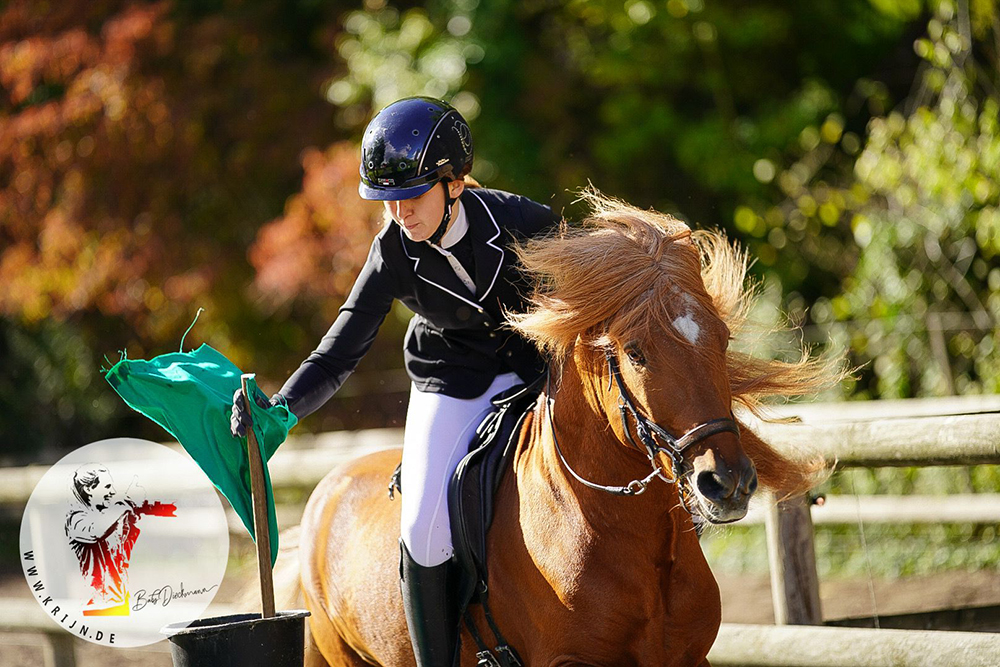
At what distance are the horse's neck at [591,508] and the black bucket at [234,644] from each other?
79cm

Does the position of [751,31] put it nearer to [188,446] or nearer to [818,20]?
[818,20]

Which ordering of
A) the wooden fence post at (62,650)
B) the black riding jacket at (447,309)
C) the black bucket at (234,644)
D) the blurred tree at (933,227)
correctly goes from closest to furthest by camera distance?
1. the black bucket at (234,644)
2. the black riding jacket at (447,309)
3. the wooden fence post at (62,650)
4. the blurred tree at (933,227)

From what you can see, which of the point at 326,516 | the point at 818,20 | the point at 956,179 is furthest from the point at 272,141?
the point at 326,516

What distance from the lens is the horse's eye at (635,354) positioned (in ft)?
8.83

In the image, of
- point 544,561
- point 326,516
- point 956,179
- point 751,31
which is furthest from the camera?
point 751,31

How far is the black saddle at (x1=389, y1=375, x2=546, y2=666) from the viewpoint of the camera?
311cm

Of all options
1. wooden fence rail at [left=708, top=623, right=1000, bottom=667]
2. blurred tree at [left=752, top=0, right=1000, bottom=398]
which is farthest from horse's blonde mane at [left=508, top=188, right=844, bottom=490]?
blurred tree at [left=752, top=0, right=1000, bottom=398]

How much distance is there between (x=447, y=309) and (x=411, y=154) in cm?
50

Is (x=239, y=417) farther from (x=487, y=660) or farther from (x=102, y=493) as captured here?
(x=102, y=493)

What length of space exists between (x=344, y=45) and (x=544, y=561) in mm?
8009

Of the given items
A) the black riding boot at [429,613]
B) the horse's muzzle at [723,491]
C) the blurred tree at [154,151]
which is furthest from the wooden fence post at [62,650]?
the blurred tree at [154,151]

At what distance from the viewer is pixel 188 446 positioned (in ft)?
11.0

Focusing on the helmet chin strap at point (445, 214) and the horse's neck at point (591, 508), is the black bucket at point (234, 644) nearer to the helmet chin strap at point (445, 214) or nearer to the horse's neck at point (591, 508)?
the horse's neck at point (591, 508)

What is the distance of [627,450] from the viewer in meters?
2.87
